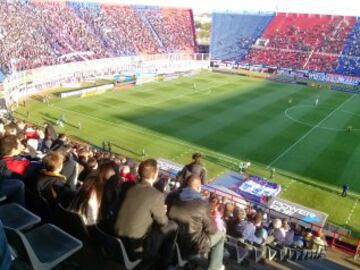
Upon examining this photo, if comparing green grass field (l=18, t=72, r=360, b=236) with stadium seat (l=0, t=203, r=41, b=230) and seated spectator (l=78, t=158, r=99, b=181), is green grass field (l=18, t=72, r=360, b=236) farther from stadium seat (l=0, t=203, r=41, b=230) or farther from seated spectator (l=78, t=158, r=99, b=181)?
stadium seat (l=0, t=203, r=41, b=230)

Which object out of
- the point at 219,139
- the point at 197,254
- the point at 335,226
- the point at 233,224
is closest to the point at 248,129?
the point at 219,139

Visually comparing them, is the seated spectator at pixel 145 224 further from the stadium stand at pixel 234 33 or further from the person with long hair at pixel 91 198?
the stadium stand at pixel 234 33

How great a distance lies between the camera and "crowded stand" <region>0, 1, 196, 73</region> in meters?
53.5

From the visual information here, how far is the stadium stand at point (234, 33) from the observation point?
272 feet

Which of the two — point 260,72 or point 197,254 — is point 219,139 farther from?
point 260,72

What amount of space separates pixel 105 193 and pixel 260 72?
228 feet

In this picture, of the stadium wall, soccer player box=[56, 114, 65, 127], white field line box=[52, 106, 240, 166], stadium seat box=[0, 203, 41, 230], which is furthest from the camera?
the stadium wall

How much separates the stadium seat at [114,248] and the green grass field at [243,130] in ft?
64.6

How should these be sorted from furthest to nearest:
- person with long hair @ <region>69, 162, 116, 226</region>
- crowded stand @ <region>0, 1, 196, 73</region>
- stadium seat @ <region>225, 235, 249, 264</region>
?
crowded stand @ <region>0, 1, 196, 73</region>
stadium seat @ <region>225, 235, 249, 264</region>
person with long hair @ <region>69, 162, 116, 226</region>

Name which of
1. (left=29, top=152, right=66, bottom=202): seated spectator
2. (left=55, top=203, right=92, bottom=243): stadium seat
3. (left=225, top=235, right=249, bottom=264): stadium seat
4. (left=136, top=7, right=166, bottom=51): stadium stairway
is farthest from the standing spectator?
(left=136, top=7, right=166, bottom=51): stadium stairway

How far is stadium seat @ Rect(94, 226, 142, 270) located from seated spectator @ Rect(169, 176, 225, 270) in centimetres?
90

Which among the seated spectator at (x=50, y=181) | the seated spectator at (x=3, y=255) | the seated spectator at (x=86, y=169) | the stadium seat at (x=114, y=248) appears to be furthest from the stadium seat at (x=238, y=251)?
the seated spectator at (x=3, y=255)

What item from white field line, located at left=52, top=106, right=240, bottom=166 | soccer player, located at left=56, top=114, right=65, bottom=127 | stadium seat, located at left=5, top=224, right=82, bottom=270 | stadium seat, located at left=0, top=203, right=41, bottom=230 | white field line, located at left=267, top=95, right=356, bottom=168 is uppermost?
stadium seat, located at left=0, top=203, right=41, bottom=230

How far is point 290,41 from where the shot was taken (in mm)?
81438
